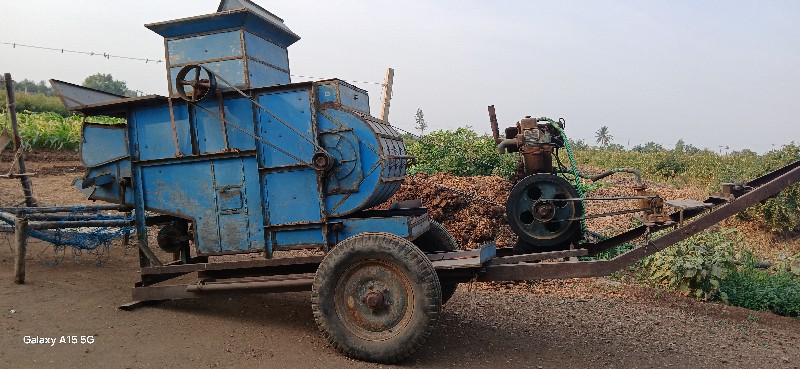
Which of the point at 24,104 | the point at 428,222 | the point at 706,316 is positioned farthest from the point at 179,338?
the point at 24,104

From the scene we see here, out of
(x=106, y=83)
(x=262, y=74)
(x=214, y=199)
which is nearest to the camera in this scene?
(x=214, y=199)

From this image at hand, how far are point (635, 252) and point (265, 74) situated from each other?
13.6ft

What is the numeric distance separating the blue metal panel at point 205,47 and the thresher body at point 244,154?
1 cm

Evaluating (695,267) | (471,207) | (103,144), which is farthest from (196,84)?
(695,267)

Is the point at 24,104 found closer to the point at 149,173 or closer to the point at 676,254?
the point at 149,173

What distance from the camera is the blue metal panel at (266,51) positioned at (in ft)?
19.7

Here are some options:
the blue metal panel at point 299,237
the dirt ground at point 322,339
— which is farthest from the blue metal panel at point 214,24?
the dirt ground at point 322,339

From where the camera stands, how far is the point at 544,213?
20.4ft

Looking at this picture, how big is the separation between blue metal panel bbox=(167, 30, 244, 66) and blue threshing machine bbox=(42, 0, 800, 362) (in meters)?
0.01

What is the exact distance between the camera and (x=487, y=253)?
18.0ft

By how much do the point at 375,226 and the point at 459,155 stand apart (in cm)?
787

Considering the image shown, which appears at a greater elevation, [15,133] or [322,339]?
[15,133]

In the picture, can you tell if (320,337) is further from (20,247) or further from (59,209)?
(59,209)

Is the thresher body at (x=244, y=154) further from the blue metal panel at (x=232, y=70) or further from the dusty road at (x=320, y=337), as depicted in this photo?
the dusty road at (x=320, y=337)
